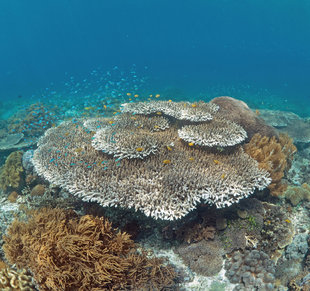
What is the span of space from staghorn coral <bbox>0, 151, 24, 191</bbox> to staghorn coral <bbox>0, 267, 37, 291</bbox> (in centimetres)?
536

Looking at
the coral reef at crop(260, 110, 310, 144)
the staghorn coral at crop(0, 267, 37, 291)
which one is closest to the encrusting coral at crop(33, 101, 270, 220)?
the staghorn coral at crop(0, 267, 37, 291)

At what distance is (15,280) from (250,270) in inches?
181

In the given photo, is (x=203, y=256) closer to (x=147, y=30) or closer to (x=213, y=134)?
(x=213, y=134)

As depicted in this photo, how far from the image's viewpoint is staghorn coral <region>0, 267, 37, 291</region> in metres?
3.22

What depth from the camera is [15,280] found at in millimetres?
3305

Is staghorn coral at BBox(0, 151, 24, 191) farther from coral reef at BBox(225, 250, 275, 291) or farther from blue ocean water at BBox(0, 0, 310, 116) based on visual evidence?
blue ocean water at BBox(0, 0, 310, 116)

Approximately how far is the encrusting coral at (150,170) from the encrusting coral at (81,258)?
2.47 ft

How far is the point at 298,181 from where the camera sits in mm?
8930

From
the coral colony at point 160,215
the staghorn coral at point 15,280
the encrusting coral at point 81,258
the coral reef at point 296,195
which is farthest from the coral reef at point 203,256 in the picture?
the coral reef at point 296,195

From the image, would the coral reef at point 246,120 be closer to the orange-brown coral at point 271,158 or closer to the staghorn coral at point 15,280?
the orange-brown coral at point 271,158

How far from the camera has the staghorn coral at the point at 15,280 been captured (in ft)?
10.6

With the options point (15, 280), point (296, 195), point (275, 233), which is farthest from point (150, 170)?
point (296, 195)

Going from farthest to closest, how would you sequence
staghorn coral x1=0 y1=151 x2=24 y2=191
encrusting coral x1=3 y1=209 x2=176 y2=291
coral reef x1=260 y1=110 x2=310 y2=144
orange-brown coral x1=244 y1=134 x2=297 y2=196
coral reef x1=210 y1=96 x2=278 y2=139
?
coral reef x1=260 y1=110 x2=310 y2=144 → staghorn coral x1=0 y1=151 x2=24 y2=191 → coral reef x1=210 y1=96 x2=278 y2=139 → orange-brown coral x1=244 y1=134 x2=297 y2=196 → encrusting coral x1=3 y1=209 x2=176 y2=291

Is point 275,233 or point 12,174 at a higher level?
point 12,174
